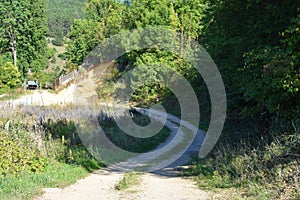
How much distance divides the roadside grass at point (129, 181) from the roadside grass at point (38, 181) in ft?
4.30

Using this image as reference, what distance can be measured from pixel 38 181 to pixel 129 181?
220cm

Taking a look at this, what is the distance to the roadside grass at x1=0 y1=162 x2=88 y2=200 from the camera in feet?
24.7

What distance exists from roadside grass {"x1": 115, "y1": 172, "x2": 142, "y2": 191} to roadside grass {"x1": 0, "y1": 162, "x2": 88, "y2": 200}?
4.30 feet

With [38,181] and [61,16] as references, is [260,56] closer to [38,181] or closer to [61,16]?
[38,181]

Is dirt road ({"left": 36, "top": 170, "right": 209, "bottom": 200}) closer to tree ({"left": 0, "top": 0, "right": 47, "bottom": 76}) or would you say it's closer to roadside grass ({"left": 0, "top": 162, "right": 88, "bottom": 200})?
roadside grass ({"left": 0, "top": 162, "right": 88, "bottom": 200})

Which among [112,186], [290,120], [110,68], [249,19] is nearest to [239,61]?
[249,19]

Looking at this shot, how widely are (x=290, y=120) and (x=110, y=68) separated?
119ft

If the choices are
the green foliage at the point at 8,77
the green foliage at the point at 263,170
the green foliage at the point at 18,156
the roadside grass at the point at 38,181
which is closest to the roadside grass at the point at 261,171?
the green foliage at the point at 263,170

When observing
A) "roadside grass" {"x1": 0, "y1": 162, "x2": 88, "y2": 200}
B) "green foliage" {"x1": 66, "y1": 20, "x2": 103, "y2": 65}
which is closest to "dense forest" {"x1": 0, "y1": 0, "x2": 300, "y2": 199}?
"roadside grass" {"x1": 0, "y1": 162, "x2": 88, "y2": 200}

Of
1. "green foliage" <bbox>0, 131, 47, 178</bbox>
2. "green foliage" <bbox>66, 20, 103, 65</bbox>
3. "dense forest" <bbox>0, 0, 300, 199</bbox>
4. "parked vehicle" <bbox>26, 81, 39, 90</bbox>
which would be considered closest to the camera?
"dense forest" <bbox>0, 0, 300, 199</bbox>

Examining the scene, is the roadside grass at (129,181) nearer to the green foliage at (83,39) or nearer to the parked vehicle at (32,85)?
the parked vehicle at (32,85)

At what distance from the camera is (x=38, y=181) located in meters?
8.69

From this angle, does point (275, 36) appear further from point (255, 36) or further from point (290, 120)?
point (290, 120)

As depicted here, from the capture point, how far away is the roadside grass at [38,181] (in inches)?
296
